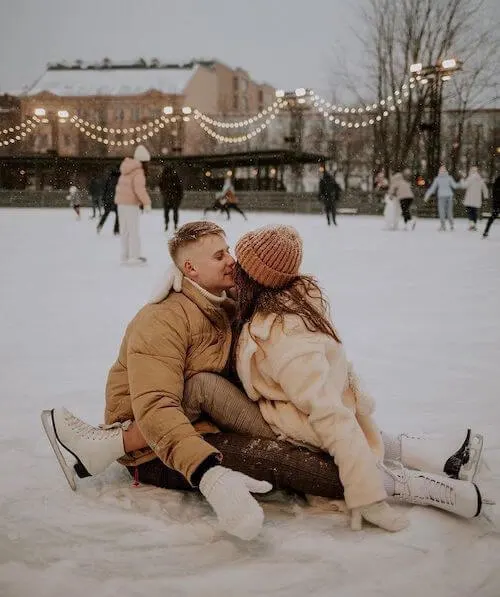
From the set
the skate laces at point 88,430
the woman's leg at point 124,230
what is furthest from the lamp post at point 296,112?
the skate laces at point 88,430

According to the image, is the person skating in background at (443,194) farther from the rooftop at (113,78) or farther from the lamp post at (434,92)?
the rooftop at (113,78)

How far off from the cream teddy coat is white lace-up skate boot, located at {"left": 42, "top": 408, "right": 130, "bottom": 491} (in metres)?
0.52

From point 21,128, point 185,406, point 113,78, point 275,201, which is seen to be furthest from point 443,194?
point 113,78

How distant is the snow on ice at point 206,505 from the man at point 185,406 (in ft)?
0.52

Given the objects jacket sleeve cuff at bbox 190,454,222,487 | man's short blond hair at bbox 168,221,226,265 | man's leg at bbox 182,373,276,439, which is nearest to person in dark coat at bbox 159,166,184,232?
man's short blond hair at bbox 168,221,226,265

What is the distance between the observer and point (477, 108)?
25.0 meters

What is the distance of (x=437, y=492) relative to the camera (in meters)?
2.25

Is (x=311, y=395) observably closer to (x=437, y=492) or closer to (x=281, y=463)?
(x=281, y=463)

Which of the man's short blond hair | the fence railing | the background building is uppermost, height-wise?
the background building

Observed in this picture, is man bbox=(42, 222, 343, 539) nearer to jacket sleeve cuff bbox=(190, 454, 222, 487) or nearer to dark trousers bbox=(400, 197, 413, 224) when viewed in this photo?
jacket sleeve cuff bbox=(190, 454, 222, 487)

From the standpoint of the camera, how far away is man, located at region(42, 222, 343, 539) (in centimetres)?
213

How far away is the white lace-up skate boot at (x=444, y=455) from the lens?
8.13 ft

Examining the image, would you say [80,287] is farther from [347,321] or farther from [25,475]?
[25,475]

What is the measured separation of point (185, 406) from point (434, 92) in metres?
20.1
